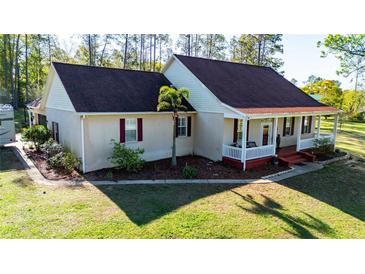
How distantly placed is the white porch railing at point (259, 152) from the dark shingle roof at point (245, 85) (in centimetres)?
234

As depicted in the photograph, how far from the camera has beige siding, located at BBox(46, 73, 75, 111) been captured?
12531mm

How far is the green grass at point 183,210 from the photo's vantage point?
21.0 feet

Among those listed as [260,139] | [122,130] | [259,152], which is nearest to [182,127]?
[122,130]

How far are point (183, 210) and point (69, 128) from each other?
26.5 ft

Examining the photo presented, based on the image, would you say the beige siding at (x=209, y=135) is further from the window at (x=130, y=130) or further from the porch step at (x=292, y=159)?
the window at (x=130, y=130)

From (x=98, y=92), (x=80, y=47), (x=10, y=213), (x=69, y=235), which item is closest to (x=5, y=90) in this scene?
(x=80, y=47)

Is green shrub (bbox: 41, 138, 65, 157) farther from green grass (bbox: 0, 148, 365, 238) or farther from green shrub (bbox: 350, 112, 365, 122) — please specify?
green shrub (bbox: 350, 112, 365, 122)

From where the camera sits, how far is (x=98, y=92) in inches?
492

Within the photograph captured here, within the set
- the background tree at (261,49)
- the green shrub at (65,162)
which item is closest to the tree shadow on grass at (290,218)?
the green shrub at (65,162)

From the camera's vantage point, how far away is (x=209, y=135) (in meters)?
13.8

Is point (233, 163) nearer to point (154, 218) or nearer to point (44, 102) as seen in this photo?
point (154, 218)

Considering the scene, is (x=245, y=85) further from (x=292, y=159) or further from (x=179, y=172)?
(x=179, y=172)

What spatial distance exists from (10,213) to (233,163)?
9.33 m

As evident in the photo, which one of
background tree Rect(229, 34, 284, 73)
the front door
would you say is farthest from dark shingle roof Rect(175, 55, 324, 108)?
background tree Rect(229, 34, 284, 73)
